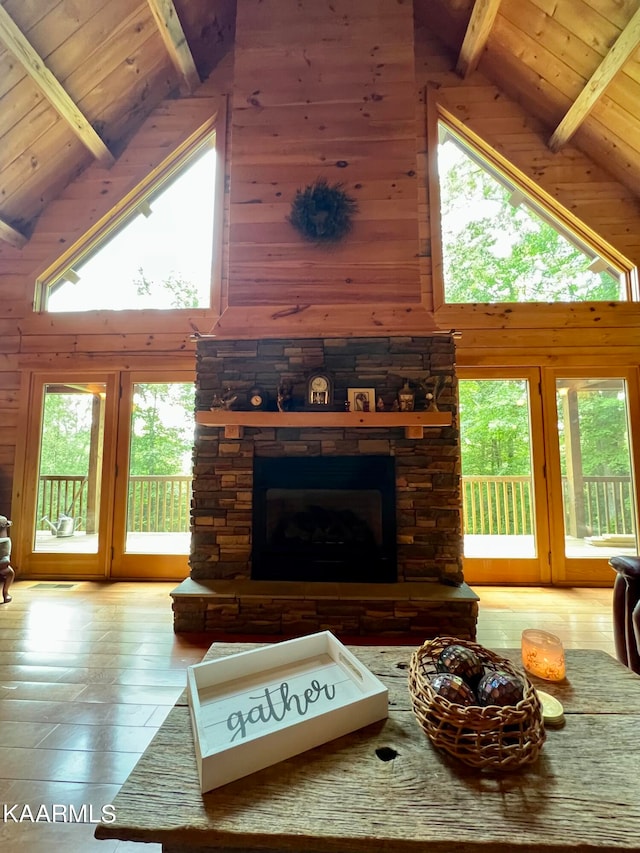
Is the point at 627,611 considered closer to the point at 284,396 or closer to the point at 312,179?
the point at 284,396

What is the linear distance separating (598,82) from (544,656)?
3954 millimetres

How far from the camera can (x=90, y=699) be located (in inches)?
70.0

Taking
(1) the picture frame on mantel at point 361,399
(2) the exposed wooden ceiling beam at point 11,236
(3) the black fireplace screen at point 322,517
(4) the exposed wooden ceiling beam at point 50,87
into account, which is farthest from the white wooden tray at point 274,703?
(2) the exposed wooden ceiling beam at point 11,236

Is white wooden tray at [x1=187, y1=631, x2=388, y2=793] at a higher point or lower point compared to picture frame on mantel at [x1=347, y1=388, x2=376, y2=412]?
lower

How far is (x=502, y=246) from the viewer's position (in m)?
3.69

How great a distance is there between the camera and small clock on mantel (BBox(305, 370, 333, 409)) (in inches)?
111

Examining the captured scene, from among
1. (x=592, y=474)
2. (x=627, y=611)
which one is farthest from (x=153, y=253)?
(x=592, y=474)

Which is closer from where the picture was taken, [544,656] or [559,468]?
[544,656]

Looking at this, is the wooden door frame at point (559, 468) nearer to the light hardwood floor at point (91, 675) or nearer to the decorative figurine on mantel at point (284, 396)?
the light hardwood floor at point (91, 675)

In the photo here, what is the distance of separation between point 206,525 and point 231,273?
194 cm

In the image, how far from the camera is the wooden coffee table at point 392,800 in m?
0.70

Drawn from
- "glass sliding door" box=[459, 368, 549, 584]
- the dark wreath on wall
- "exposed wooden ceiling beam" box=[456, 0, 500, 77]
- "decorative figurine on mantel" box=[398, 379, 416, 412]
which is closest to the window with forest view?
"exposed wooden ceiling beam" box=[456, 0, 500, 77]

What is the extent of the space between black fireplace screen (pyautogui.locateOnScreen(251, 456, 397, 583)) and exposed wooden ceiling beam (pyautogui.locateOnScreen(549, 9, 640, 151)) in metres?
3.21

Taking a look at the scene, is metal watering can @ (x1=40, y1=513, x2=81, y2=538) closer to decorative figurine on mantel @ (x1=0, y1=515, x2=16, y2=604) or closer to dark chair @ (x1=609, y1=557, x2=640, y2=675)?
decorative figurine on mantel @ (x1=0, y1=515, x2=16, y2=604)
